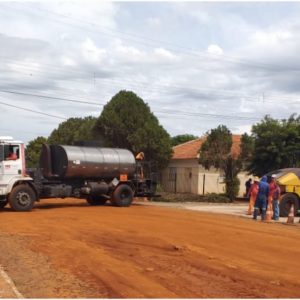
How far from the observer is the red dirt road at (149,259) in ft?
28.1

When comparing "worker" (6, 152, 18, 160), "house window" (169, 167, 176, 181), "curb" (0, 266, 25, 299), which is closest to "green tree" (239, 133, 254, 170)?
"house window" (169, 167, 176, 181)

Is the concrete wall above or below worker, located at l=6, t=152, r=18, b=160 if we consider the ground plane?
below

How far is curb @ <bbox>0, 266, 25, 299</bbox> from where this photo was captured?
25.7ft

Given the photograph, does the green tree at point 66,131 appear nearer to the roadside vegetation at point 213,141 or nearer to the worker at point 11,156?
the roadside vegetation at point 213,141

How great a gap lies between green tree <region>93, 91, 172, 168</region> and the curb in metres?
33.5

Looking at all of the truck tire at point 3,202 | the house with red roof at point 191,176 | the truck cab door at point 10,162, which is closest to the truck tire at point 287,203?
the truck cab door at point 10,162

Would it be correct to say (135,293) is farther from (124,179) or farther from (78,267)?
(124,179)

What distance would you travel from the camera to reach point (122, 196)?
26828mm

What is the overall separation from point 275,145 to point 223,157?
394 cm

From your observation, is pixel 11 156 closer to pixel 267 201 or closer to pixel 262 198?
pixel 262 198

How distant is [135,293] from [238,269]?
2835 mm

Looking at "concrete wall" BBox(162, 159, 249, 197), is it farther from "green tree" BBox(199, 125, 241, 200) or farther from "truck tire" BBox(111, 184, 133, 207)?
"truck tire" BBox(111, 184, 133, 207)

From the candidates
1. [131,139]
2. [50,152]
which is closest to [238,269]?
[50,152]

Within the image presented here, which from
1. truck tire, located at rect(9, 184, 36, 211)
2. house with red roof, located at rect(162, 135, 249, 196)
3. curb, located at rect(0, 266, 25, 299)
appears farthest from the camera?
house with red roof, located at rect(162, 135, 249, 196)
